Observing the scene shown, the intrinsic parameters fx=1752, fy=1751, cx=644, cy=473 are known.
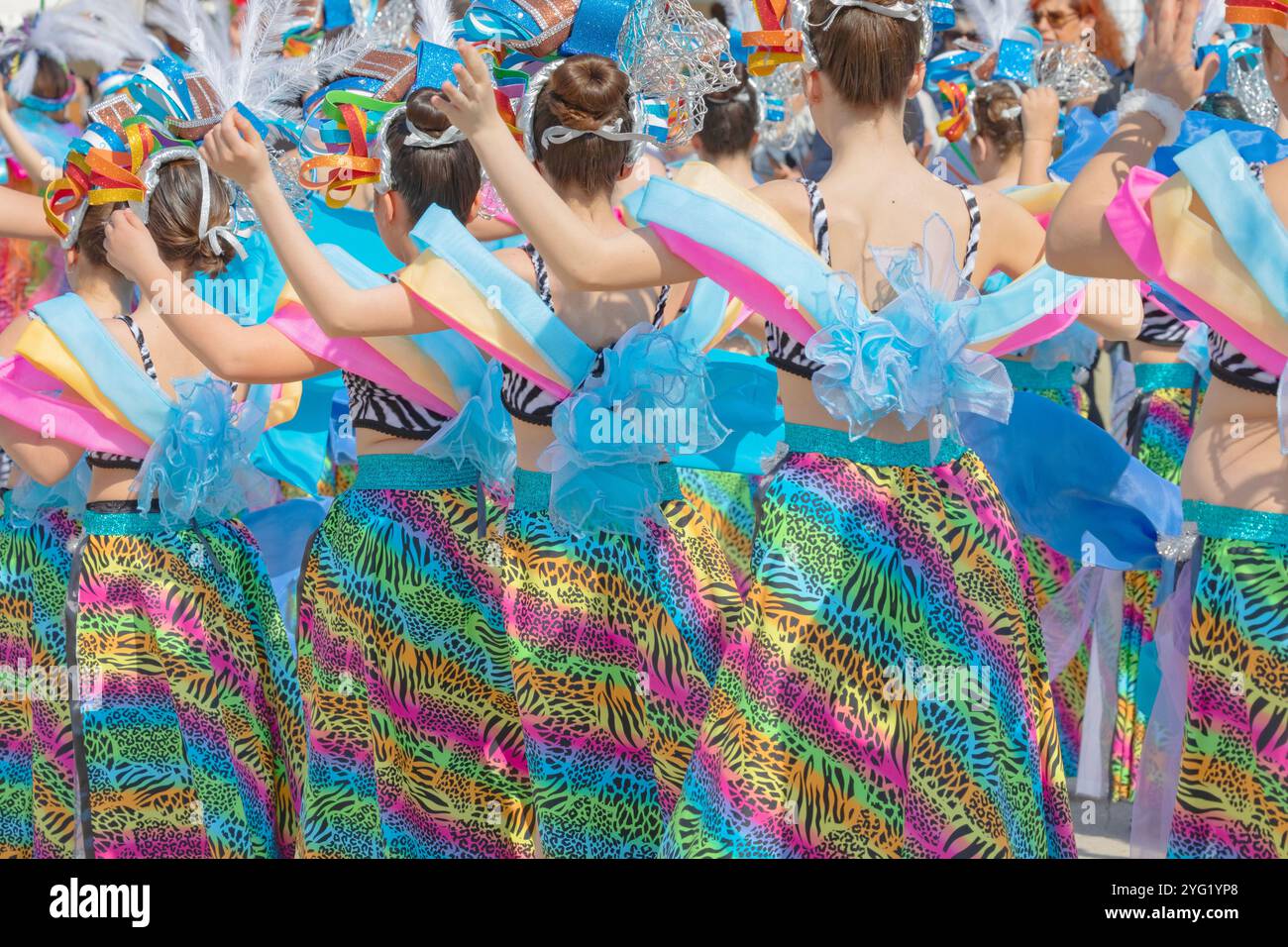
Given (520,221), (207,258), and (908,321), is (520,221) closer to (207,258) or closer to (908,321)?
(908,321)

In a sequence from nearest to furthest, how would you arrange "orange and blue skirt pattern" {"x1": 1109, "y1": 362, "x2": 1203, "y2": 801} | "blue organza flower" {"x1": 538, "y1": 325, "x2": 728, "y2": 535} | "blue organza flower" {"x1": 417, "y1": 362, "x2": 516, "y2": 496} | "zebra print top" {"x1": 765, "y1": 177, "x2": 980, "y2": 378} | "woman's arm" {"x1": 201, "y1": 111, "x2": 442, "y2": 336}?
"zebra print top" {"x1": 765, "y1": 177, "x2": 980, "y2": 378} < "woman's arm" {"x1": 201, "y1": 111, "x2": 442, "y2": 336} < "blue organza flower" {"x1": 538, "y1": 325, "x2": 728, "y2": 535} < "blue organza flower" {"x1": 417, "y1": 362, "x2": 516, "y2": 496} < "orange and blue skirt pattern" {"x1": 1109, "y1": 362, "x2": 1203, "y2": 801}

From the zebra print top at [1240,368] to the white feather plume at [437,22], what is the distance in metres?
1.95

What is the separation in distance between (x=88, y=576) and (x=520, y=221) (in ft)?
5.72

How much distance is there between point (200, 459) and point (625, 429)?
1.15 metres

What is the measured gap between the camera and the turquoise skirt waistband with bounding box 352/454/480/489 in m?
3.97

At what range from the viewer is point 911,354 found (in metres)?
3.03

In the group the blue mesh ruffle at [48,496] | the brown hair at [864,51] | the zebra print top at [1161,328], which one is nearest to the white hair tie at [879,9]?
the brown hair at [864,51]

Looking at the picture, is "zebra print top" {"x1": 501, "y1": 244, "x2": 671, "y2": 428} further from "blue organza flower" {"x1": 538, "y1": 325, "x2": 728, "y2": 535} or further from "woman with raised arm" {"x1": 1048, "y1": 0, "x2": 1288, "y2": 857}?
"woman with raised arm" {"x1": 1048, "y1": 0, "x2": 1288, "y2": 857}

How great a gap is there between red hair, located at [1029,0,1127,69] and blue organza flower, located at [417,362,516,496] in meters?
3.67

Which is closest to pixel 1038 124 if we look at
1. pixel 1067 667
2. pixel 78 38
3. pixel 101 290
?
pixel 1067 667

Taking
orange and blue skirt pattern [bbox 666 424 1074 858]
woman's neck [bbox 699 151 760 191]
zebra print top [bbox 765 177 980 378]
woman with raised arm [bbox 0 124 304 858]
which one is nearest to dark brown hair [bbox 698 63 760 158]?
woman's neck [bbox 699 151 760 191]

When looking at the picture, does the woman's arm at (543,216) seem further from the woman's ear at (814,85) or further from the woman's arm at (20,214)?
the woman's arm at (20,214)

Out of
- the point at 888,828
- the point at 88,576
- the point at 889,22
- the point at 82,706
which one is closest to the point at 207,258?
the point at 88,576

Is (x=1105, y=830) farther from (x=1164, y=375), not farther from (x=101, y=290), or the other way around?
(x=101, y=290)
